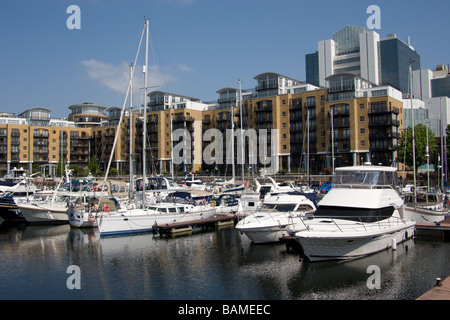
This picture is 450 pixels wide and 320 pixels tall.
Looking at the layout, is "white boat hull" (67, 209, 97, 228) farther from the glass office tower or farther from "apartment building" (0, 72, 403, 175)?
the glass office tower

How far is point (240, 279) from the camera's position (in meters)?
18.4

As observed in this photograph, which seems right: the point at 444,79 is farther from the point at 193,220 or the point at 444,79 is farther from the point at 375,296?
the point at 375,296

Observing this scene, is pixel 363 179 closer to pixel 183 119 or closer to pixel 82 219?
pixel 82 219

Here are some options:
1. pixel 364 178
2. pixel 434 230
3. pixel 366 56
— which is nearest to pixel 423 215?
pixel 434 230

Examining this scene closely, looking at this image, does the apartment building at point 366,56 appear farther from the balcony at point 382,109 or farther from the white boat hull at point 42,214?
the white boat hull at point 42,214

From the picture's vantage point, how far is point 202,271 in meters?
19.9

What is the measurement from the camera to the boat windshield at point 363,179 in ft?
79.3

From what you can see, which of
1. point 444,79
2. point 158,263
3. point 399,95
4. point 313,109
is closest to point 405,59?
point 444,79

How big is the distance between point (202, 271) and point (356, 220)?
8.54 m

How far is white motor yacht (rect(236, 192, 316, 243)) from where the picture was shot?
2504cm

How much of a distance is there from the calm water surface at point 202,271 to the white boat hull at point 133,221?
4.17 feet

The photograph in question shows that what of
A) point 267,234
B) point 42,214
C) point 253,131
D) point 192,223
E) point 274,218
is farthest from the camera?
point 253,131

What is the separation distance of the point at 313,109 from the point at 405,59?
79.3m
